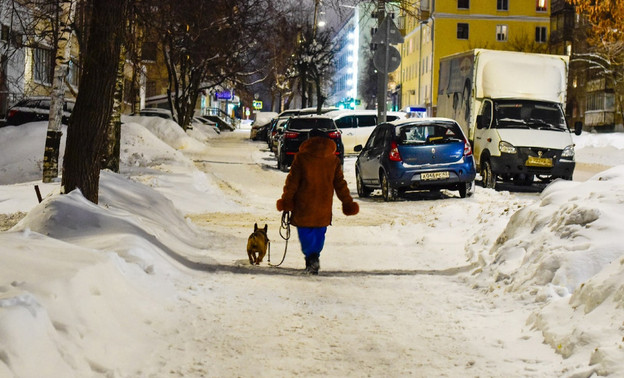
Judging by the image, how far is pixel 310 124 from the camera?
29.8m

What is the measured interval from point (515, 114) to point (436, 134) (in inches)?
159

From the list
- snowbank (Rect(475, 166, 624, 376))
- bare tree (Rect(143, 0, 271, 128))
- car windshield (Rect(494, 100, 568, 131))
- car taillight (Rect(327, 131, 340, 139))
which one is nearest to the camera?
snowbank (Rect(475, 166, 624, 376))

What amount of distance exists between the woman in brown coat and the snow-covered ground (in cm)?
33

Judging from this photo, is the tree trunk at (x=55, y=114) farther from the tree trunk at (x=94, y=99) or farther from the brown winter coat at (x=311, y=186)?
the brown winter coat at (x=311, y=186)

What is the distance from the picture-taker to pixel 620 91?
2685 inches

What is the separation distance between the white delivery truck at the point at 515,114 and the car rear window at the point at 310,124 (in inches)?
234

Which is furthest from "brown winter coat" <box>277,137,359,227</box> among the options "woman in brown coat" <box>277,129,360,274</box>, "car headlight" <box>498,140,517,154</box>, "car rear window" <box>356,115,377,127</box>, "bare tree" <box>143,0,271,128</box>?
"car rear window" <box>356,115,377,127</box>

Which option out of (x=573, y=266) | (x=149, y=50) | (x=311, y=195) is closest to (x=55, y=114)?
(x=311, y=195)

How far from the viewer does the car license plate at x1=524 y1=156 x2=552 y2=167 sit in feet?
66.6

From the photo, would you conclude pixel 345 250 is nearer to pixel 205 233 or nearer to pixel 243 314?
pixel 205 233

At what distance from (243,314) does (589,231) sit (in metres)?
2.93

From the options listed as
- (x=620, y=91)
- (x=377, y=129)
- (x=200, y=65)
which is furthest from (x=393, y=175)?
(x=620, y=91)

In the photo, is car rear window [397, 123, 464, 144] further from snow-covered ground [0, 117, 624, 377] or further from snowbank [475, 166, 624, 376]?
snowbank [475, 166, 624, 376]

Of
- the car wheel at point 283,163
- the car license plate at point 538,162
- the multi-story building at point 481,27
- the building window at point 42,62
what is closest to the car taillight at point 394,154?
the car license plate at point 538,162
